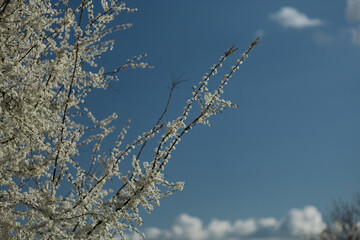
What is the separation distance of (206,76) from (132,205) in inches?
62.6

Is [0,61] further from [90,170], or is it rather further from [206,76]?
[206,76]

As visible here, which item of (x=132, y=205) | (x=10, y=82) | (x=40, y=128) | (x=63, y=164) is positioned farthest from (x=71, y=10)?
(x=132, y=205)

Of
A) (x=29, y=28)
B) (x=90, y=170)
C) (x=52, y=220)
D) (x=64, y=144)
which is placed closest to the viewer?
(x=52, y=220)

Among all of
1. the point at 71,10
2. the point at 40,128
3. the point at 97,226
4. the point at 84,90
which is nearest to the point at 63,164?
the point at 40,128

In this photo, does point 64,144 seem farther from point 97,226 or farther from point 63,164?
point 97,226

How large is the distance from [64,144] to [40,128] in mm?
375

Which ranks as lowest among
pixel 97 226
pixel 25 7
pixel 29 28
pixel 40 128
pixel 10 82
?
pixel 97 226

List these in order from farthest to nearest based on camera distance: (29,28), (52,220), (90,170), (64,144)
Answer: (90,170)
(29,28)
(64,144)
(52,220)

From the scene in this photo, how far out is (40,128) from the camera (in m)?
4.16

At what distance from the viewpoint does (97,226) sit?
372 cm

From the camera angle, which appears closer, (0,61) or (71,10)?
(0,61)

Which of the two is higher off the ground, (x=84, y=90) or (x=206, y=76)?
(x=84, y=90)

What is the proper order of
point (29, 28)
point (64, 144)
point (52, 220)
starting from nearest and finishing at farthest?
1. point (52, 220)
2. point (64, 144)
3. point (29, 28)

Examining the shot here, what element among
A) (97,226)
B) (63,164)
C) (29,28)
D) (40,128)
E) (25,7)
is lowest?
(97,226)
